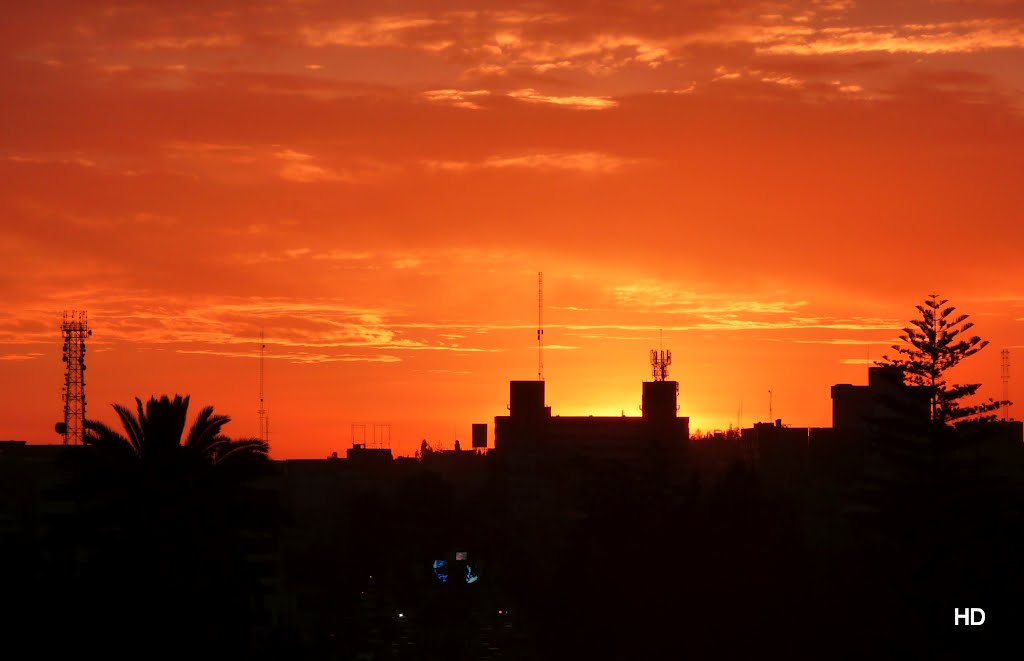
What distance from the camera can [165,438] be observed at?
41.1m

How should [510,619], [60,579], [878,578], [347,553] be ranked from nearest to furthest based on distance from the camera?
[60,579]
[878,578]
[510,619]
[347,553]

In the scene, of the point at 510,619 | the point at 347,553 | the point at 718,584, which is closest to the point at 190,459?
the point at 718,584

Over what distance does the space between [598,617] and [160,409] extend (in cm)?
3911

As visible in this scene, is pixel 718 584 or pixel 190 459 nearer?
pixel 190 459

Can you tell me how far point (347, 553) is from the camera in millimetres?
128125

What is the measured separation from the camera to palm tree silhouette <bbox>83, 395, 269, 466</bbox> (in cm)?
4053

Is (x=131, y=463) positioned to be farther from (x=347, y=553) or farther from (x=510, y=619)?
(x=347, y=553)

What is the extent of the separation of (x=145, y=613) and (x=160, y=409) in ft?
16.5

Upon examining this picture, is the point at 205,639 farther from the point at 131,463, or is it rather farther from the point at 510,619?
the point at 510,619

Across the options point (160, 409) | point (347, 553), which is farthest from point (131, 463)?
point (347, 553)

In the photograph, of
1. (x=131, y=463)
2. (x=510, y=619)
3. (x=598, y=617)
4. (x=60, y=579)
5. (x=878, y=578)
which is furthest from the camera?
(x=510, y=619)

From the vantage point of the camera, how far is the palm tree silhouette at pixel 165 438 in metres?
40.5

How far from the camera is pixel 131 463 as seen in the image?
40.6 meters

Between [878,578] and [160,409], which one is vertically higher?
[160,409]
